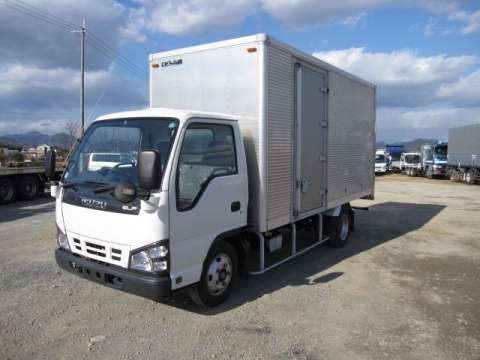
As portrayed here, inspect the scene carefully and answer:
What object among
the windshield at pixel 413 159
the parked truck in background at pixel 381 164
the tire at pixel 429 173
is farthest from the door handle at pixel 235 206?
the windshield at pixel 413 159

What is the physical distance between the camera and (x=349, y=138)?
25.6 ft

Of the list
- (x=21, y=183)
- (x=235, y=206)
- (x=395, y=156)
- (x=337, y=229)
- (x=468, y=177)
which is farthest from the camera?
(x=395, y=156)

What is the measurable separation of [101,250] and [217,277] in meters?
1.36

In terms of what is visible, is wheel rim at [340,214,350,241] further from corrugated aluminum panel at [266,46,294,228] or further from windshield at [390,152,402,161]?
windshield at [390,152,402,161]

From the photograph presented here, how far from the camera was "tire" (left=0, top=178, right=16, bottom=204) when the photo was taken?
1397 cm

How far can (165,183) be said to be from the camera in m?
3.81

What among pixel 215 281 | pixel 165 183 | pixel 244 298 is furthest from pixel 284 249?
pixel 165 183

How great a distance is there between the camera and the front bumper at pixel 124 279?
376 cm

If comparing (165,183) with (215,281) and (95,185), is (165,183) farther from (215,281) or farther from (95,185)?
(215,281)

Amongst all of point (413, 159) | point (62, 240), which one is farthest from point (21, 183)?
point (413, 159)

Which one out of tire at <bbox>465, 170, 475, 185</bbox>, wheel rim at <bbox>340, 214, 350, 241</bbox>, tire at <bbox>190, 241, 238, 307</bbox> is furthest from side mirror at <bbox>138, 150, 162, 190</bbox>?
tire at <bbox>465, 170, 475, 185</bbox>

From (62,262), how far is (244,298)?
2.24m

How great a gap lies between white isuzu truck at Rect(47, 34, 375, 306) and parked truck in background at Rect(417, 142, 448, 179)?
1081 inches

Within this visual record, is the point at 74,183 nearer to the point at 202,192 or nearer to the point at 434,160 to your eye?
the point at 202,192
